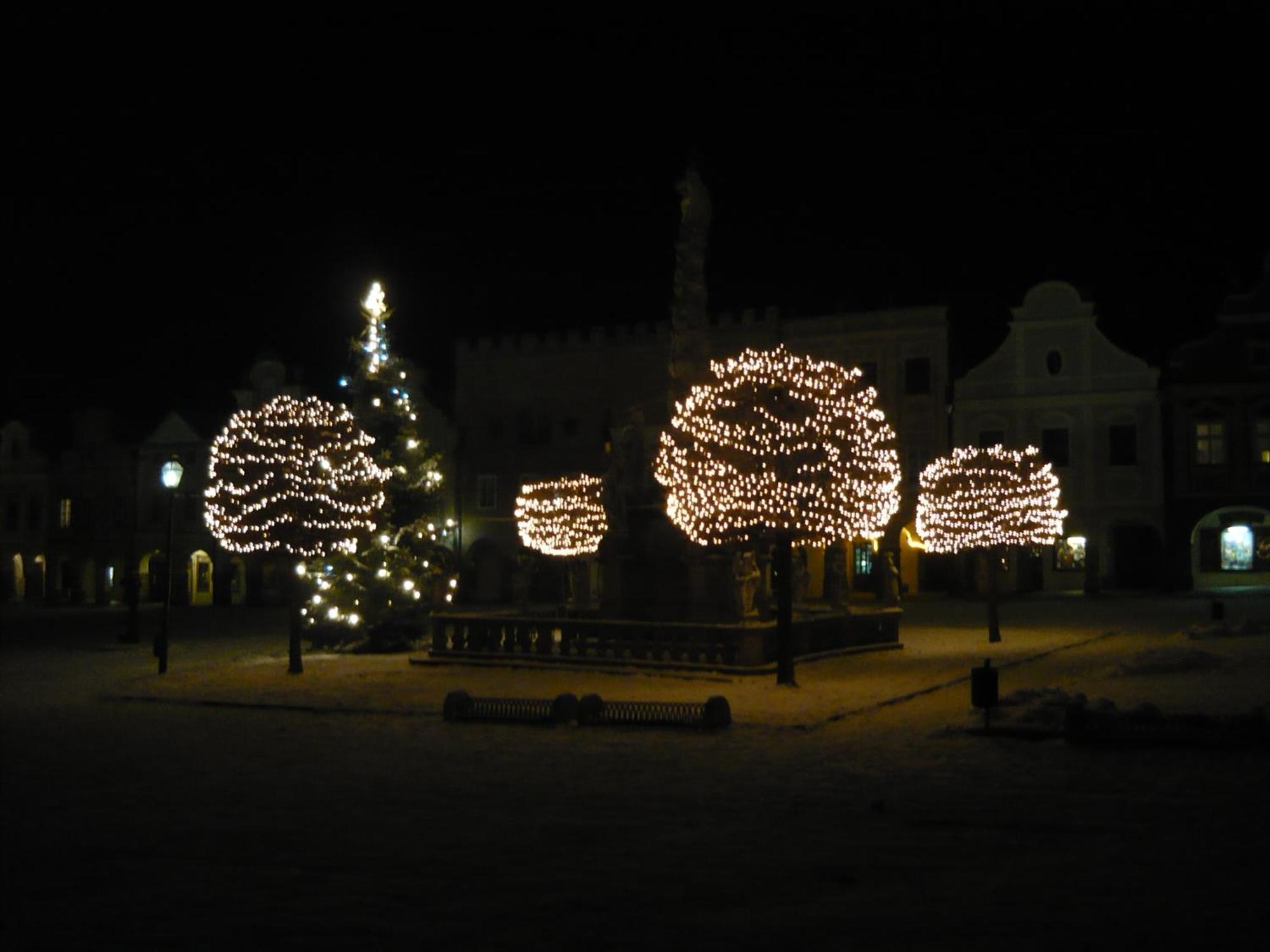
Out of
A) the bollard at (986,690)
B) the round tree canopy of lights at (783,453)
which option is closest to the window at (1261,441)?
the round tree canopy of lights at (783,453)

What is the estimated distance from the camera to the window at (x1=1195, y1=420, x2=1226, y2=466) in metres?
50.4

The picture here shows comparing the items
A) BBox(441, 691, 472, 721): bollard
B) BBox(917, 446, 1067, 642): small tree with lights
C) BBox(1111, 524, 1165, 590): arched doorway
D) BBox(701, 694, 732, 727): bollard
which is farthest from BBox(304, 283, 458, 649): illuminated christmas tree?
BBox(1111, 524, 1165, 590): arched doorway

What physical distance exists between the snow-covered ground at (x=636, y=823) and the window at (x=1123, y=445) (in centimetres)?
3126

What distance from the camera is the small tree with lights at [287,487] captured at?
85.5 ft

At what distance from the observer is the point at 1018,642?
95.5 ft

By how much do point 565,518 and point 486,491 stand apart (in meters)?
24.8

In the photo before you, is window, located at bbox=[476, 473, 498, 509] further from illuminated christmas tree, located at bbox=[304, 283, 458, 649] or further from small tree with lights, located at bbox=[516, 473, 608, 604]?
illuminated christmas tree, located at bbox=[304, 283, 458, 649]

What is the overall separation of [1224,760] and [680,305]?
60.2 feet

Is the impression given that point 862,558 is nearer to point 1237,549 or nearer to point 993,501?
point 1237,549

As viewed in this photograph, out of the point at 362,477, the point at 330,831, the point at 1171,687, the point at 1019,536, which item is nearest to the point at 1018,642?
the point at 1019,536

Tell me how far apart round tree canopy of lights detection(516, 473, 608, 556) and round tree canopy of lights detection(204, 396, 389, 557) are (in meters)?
11.3

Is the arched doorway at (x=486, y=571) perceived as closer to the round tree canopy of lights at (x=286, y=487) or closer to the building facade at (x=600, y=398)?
the building facade at (x=600, y=398)

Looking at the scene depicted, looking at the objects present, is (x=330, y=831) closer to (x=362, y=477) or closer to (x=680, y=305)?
(x=362, y=477)

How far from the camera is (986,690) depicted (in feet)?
51.0
